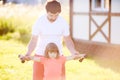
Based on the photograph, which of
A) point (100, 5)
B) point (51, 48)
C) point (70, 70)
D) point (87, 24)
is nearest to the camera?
point (51, 48)

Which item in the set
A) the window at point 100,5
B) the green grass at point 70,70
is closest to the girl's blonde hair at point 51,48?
the green grass at point 70,70

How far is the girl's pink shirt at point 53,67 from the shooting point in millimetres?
3820

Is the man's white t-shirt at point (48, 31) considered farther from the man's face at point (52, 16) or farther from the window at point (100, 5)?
the window at point (100, 5)

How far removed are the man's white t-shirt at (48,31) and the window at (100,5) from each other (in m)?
6.70

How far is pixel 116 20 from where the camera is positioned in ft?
32.7

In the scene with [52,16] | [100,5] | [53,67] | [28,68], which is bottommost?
[28,68]

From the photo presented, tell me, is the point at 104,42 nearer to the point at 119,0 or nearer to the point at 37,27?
the point at 119,0

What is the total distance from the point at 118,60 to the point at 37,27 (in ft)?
18.9

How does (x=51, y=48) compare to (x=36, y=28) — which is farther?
(x=36, y=28)

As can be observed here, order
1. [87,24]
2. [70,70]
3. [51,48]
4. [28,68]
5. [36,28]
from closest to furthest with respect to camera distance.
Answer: [51,48], [36,28], [70,70], [28,68], [87,24]

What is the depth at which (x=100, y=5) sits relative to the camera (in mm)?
11039

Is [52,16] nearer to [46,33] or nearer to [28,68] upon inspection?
[46,33]

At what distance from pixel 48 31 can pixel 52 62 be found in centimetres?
37

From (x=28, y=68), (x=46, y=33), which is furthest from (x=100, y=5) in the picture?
(x=46, y=33)
